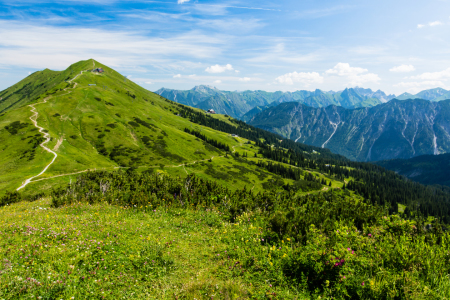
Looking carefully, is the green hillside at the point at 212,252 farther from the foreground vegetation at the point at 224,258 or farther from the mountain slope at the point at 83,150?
the mountain slope at the point at 83,150

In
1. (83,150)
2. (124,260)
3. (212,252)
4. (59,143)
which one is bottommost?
(83,150)

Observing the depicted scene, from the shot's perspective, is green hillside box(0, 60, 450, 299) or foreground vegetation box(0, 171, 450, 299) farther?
green hillside box(0, 60, 450, 299)

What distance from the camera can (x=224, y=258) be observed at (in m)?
12.6

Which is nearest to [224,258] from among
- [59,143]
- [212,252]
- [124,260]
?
[212,252]

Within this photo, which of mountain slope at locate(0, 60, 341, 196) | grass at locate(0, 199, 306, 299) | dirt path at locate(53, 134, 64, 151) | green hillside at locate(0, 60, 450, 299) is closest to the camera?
green hillside at locate(0, 60, 450, 299)

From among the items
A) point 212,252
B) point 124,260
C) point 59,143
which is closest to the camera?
point 124,260

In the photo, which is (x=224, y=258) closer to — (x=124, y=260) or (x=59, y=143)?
(x=124, y=260)

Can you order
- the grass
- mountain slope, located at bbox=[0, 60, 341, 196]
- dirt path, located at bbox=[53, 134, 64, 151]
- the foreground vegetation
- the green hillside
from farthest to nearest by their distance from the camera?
dirt path, located at bbox=[53, 134, 64, 151], mountain slope, located at bbox=[0, 60, 341, 196], the grass, the green hillside, the foreground vegetation

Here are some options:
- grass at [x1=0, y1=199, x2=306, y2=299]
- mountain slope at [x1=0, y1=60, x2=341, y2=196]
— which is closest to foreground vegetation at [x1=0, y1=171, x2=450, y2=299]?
grass at [x1=0, y1=199, x2=306, y2=299]

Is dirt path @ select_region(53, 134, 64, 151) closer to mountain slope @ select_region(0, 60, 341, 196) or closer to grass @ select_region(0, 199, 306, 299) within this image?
mountain slope @ select_region(0, 60, 341, 196)

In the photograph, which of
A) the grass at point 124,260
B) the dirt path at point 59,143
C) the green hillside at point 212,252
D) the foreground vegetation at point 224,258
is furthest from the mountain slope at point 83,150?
the foreground vegetation at point 224,258

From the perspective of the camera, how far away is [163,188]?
2775 cm

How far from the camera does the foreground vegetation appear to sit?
878cm

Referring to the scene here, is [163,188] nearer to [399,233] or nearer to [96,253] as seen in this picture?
[96,253]
